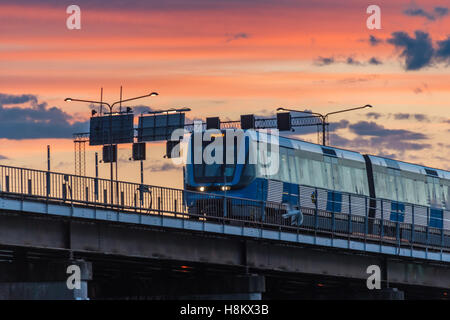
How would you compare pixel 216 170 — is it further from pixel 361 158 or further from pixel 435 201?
pixel 435 201

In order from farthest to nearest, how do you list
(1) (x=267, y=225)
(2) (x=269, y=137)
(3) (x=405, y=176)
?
(3) (x=405, y=176)
(2) (x=269, y=137)
(1) (x=267, y=225)

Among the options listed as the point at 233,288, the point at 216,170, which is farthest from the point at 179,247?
the point at 216,170

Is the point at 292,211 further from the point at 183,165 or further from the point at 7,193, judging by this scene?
the point at 7,193

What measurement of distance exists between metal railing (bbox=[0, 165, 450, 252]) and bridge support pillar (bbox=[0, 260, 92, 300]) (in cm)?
240

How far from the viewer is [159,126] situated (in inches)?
3428

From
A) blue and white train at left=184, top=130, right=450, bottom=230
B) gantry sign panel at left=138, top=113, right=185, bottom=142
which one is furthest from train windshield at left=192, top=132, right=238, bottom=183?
gantry sign panel at left=138, top=113, right=185, bottom=142

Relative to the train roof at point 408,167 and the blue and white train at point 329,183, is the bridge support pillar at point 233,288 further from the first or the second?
the train roof at point 408,167

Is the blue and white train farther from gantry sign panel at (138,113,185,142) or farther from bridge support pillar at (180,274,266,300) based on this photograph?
gantry sign panel at (138,113,185,142)

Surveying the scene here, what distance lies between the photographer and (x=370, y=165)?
59594 millimetres

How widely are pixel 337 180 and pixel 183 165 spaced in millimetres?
7974

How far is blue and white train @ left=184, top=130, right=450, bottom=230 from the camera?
5197cm

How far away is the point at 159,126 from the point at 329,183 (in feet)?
107

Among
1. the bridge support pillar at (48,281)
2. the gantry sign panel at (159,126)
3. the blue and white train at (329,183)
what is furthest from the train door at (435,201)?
the bridge support pillar at (48,281)
